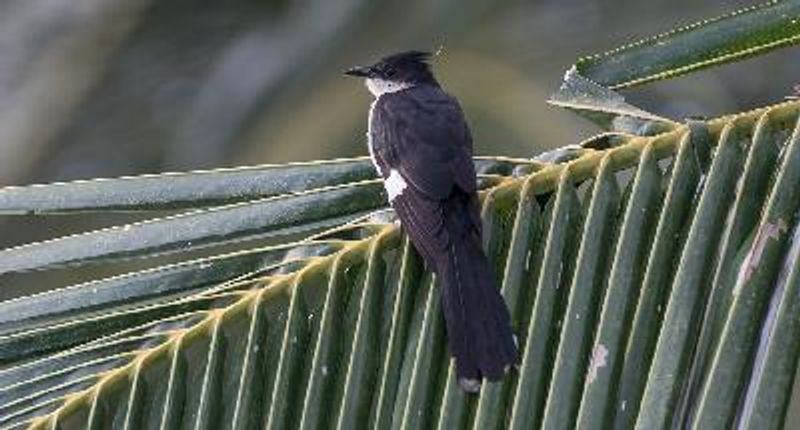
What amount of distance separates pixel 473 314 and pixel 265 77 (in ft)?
14.5

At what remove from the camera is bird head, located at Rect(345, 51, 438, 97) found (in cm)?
312

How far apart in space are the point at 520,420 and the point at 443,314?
239 millimetres

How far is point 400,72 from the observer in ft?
10.3

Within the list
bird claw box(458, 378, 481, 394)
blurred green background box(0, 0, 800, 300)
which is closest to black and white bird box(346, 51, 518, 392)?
bird claw box(458, 378, 481, 394)

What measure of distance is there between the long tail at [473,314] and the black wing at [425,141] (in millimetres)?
141

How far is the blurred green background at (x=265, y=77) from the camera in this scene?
16.9 feet

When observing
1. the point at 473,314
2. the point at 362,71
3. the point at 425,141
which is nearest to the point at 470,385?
the point at 473,314

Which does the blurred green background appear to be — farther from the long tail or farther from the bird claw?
the bird claw

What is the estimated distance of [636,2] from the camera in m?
5.12

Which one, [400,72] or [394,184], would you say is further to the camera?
[400,72]

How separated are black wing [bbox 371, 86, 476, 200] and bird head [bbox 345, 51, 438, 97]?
0.20 m

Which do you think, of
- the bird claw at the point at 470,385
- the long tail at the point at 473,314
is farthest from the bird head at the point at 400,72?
the bird claw at the point at 470,385

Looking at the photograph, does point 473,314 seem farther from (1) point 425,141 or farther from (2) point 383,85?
(2) point 383,85

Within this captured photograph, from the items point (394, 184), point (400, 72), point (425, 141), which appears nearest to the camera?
point (394, 184)
